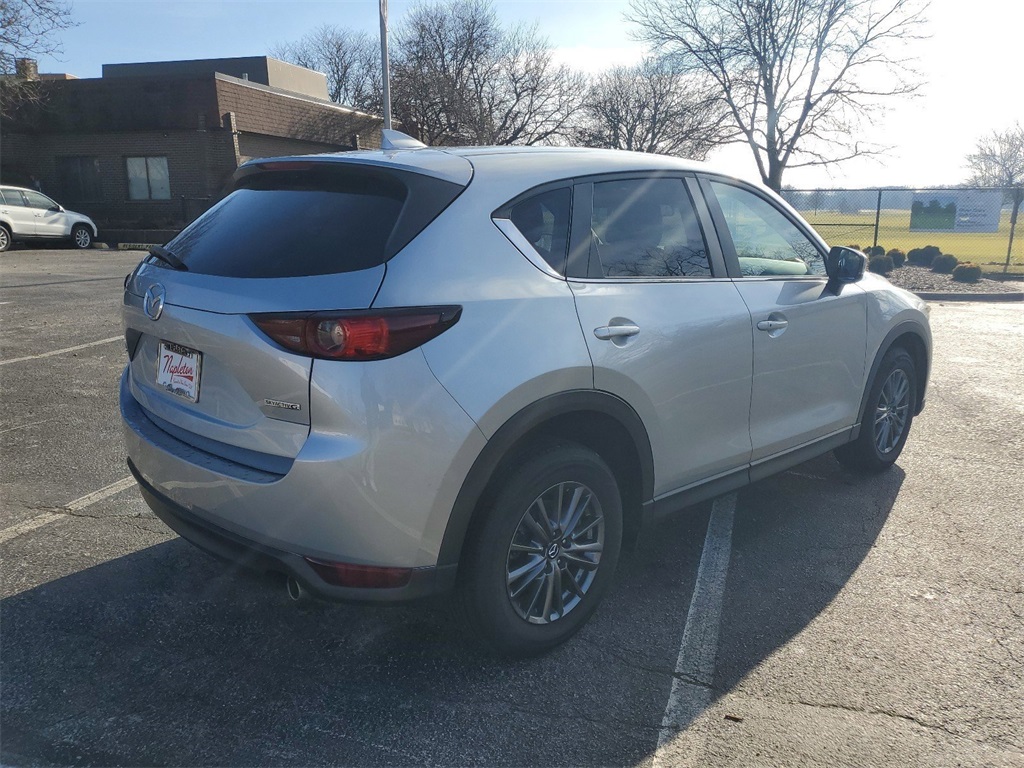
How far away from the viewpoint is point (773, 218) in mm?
4121

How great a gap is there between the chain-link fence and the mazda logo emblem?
54.1 ft

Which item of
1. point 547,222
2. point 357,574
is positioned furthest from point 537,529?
point 547,222

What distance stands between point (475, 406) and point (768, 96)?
105 feet

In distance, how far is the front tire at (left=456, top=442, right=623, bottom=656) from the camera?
2707 mm

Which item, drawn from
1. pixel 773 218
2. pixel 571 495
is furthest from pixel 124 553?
pixel 773 218

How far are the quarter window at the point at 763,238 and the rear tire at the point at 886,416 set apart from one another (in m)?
0.92

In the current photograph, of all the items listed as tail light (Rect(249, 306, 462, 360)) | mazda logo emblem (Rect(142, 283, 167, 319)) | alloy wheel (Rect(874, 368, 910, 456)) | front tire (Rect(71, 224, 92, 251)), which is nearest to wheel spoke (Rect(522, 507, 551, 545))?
tail light (Rect(249, 306, 462, 360))

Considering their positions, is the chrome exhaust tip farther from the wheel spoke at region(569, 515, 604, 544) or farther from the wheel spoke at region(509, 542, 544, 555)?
the wheel spoke at region(569, 515, 604, 544)

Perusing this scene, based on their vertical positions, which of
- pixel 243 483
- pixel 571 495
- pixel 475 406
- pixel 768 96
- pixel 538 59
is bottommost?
pixel 571 495

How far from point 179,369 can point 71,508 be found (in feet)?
6.23

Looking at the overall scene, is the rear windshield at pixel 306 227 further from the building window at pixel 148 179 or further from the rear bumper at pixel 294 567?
the building window at pixel 148 179

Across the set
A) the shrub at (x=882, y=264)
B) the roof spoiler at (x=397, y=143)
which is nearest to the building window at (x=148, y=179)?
the shrub at (x=882, y=264)

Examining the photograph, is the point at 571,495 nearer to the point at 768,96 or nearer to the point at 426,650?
the point at 426,650

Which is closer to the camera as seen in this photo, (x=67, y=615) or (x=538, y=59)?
(x=67, y=615)
